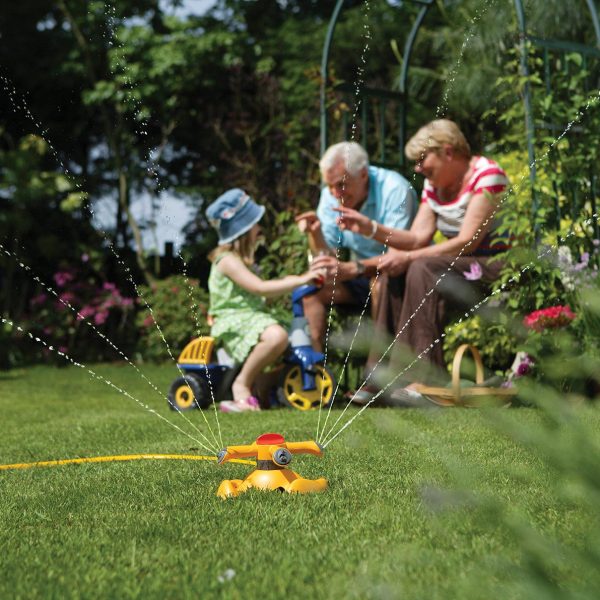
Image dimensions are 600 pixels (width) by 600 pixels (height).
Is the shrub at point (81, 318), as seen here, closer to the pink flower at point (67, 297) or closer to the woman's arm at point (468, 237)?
the pink flower at point (67, 297)

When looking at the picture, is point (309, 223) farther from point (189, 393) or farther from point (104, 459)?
point (104, 459)

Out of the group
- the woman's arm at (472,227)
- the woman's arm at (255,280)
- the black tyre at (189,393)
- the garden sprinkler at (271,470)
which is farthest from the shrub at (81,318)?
the garden sprinkler at (271,470)

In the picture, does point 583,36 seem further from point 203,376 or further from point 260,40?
point 203,376

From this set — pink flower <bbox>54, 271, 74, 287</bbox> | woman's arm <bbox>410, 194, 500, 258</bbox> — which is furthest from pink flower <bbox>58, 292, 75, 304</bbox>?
woman's arm <bbox>410, 194, 500, 258</bbox>

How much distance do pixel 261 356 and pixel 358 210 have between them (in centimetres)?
100

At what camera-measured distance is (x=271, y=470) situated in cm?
261

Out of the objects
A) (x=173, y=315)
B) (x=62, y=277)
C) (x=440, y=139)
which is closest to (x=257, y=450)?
(x=440, y=139)

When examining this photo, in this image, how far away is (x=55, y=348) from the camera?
31.7ft

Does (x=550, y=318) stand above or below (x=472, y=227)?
below

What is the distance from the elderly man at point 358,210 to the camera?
510 centimetres

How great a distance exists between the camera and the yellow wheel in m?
5.02

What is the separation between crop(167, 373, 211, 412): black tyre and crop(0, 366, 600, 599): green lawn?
4.52 feet

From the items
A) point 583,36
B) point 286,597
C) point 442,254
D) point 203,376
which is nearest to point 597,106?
point 442,254

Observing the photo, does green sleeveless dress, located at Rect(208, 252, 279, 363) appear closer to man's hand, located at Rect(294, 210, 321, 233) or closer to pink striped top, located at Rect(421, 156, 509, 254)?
man's hand, located at Rect(294, 210, 321, 233)
